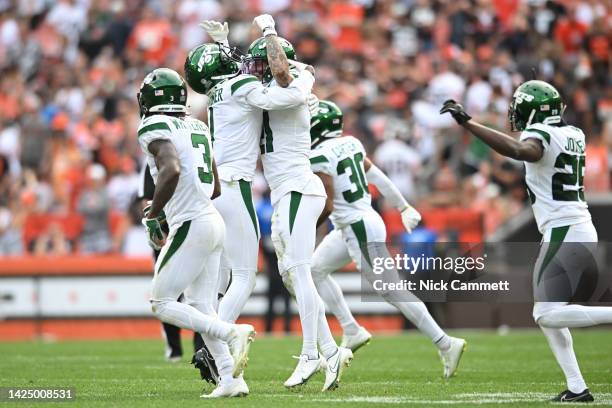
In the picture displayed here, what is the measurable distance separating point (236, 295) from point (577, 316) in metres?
2.34

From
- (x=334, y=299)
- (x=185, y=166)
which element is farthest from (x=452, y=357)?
(x=185, y=166)

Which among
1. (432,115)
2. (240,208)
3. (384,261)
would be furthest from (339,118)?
(432,115)

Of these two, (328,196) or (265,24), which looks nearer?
(265,24)

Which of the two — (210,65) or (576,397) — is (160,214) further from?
(576,397)

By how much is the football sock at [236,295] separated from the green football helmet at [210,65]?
1400 millimetres

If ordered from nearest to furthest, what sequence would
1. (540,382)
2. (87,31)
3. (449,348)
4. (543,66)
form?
(540,382)
(449,348)
(543,66)
(87,31)

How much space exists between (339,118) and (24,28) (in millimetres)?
13002

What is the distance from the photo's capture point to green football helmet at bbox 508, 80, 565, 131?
809cm

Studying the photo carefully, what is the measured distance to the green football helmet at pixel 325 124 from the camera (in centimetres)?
1037

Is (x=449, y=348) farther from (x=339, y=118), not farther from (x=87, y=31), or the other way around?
(x=87, y=31)

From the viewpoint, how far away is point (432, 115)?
60.2 feet

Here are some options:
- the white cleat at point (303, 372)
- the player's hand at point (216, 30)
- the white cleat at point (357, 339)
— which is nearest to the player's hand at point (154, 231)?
the white cleat at point (303, 372)

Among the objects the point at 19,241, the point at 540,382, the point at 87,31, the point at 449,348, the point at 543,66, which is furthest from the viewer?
the point at 87,31

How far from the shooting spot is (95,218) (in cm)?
1723
